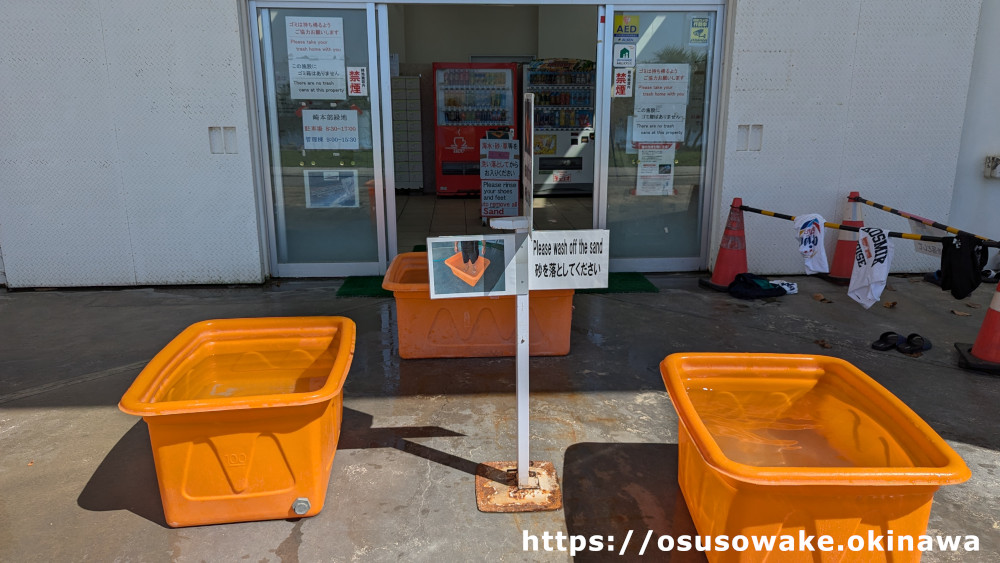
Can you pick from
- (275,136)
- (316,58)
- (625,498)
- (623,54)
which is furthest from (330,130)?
(625,498)

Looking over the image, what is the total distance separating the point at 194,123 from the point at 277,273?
5.33 feet

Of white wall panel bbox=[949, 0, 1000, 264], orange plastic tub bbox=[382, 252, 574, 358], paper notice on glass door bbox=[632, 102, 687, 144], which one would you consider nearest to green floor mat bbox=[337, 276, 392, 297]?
orange plastic tub bbox=[382, 252, 574, 358]

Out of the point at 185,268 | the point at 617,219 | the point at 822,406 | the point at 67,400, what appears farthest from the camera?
the point at 617,219

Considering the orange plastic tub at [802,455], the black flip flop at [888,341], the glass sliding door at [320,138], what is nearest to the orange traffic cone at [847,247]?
the black flip flop at [888,341]

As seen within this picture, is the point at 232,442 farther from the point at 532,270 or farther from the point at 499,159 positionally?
the point at 499,159

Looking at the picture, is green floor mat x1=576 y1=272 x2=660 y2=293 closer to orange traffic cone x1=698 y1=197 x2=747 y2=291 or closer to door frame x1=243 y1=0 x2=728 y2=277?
door frame x1=243 y1=0 x2=728 y2=277

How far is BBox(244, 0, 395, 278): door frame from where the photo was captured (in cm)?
658

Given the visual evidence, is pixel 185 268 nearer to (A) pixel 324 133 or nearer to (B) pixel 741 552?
(A) pixel 324 133

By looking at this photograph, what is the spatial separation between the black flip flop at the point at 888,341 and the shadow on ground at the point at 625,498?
94.0 inches

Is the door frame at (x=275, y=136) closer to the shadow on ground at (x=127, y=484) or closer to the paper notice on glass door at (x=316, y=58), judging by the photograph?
the paper notice on glass door at (x=316, y=58)

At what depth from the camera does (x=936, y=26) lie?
6.68m

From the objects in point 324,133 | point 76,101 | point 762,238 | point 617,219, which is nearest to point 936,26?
point 762,238

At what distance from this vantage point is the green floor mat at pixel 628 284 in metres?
6.77

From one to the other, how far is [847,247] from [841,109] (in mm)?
1345
